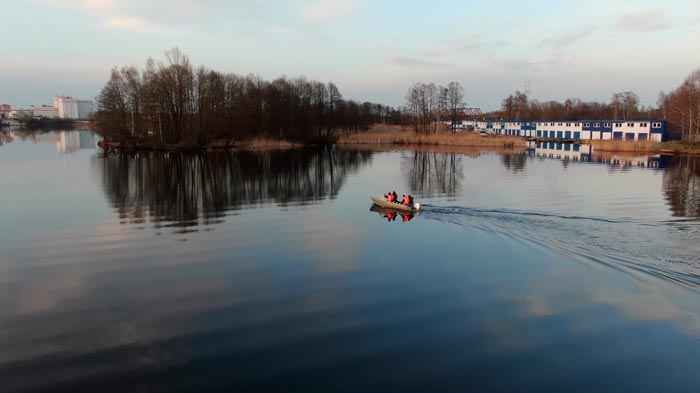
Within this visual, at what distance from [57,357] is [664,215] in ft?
78.2

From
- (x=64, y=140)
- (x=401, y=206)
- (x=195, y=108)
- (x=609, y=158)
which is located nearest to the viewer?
(x=401, y=206)

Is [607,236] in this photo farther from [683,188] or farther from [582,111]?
[582,111]

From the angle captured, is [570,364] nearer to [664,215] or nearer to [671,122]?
[664,215]

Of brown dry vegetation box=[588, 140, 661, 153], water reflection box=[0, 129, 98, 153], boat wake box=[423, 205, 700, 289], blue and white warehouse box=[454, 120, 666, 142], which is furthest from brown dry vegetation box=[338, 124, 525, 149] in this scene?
boat wake box=[423, 205, 700, 289]

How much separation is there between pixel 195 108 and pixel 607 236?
62.0m

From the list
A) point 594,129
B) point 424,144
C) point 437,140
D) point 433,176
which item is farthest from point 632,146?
point 433,176

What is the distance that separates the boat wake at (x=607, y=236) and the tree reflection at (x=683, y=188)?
3.65 meters

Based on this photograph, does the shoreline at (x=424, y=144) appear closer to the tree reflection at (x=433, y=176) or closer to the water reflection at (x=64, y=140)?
the water reflection at (x=64, y=140)

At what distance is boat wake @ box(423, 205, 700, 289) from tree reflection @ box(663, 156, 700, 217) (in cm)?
365

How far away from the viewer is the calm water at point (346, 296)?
26.8 ft

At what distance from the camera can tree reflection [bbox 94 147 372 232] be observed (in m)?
22.9

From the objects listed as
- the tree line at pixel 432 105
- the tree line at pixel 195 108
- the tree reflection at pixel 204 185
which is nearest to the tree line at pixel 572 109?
the tree line at pixel 432 105

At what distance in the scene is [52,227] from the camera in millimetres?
19094

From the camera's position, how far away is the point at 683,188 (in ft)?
102
